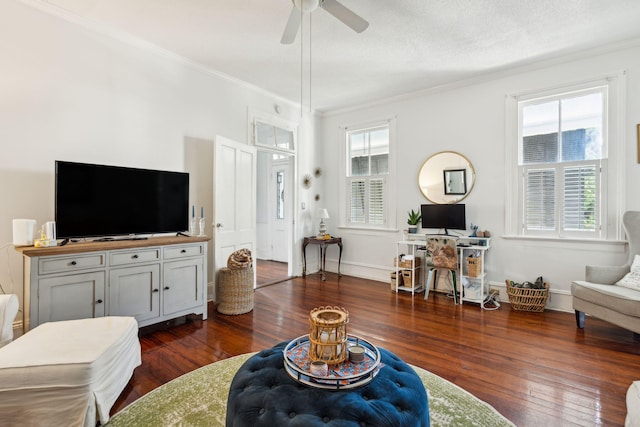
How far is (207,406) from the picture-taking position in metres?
1.90

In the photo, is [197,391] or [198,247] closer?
[197,391]

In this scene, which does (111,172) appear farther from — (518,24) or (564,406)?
(518,24)

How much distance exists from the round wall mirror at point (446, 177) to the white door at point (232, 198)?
2.57 metres

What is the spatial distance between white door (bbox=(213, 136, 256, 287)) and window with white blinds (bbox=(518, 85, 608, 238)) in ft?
11.7

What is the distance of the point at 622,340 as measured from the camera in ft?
9.32

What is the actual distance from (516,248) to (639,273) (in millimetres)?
1174

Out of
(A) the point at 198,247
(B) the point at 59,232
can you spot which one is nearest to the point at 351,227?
(A) the point at 198,247

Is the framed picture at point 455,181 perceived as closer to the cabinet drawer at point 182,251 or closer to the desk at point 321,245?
the desk at point 321,245

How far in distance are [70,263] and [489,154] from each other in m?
4.73

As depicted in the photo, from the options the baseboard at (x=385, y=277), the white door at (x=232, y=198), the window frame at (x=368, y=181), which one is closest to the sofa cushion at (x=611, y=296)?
the baseboard at (x=385, y=277)

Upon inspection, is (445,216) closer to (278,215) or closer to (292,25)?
(292,25)

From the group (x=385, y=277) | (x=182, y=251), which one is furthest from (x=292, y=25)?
(x=385, y=277)

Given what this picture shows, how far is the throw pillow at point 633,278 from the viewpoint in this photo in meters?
2.88

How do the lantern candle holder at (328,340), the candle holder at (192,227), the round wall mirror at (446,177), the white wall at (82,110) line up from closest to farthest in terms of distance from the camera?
the lantern candle holder at (328,340) < the white wall at (82,110) < the candle holder at (192,227) < the round wall mirror at (446,177)
